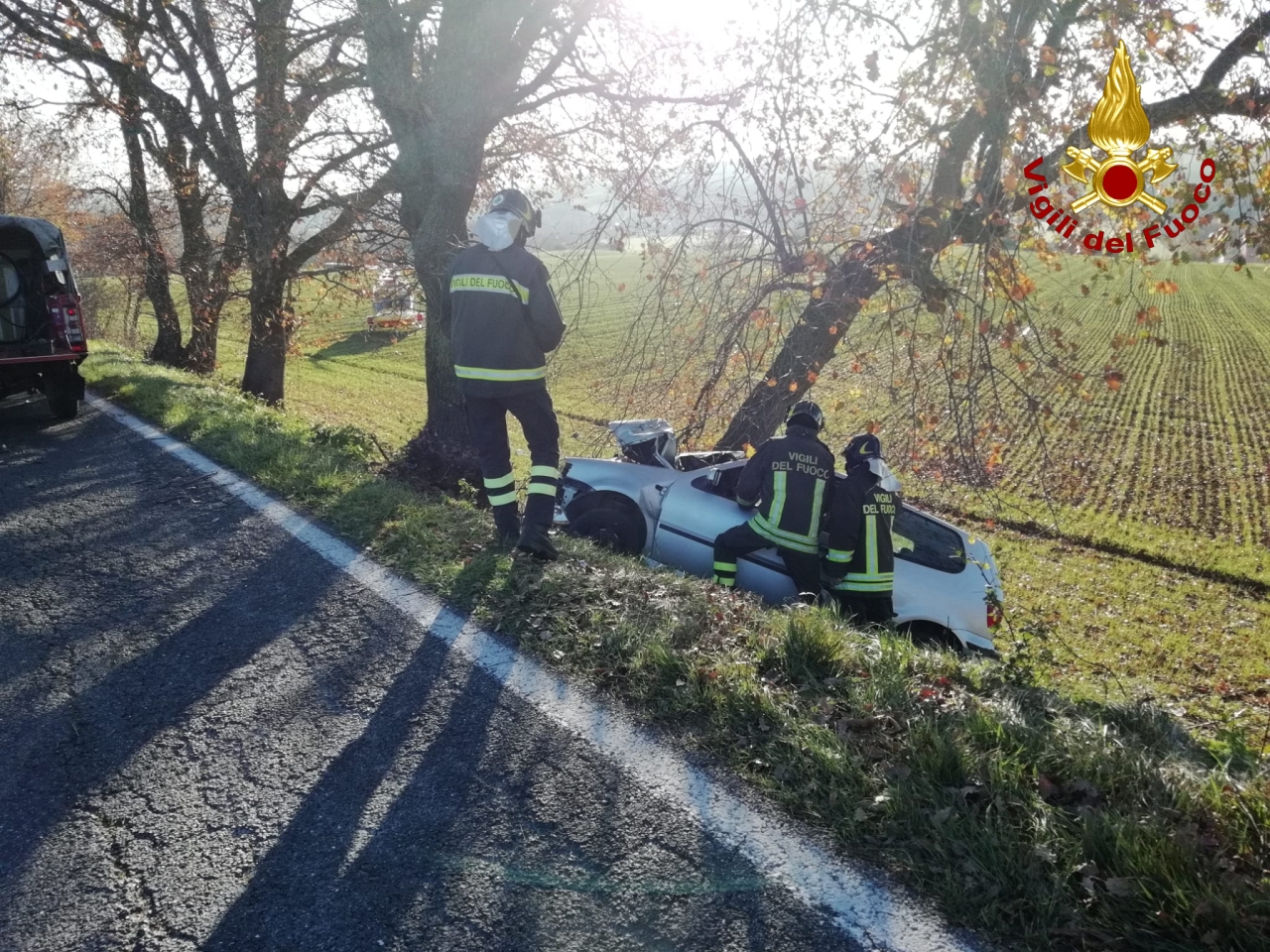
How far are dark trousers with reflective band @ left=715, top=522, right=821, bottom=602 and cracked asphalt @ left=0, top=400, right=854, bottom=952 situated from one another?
271cm

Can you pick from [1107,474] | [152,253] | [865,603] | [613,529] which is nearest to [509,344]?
[613,529]

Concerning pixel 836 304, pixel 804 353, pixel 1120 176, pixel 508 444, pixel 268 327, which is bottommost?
pixel 268 327

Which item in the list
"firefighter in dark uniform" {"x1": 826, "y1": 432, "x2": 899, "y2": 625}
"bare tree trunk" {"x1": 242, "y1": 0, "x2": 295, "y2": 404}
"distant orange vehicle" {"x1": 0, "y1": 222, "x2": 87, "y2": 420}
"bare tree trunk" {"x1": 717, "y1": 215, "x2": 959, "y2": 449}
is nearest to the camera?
"firefighter in dark uniform" {"x1": 826, "y1": 432, "x2": 899, "y2": 625}

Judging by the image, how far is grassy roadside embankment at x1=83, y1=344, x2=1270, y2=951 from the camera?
2154mm

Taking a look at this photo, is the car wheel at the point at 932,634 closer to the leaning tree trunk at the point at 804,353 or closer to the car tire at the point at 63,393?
the leaning tree trunk at the point at 804,353

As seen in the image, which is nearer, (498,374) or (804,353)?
(498,374)

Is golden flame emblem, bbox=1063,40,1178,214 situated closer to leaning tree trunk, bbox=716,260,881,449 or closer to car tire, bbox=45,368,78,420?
leaning tree trunk, bbox=716,260,881,449

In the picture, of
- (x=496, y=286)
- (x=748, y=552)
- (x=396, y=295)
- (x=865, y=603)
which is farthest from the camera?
(x=396, y=295)

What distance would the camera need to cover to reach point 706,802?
104 inches

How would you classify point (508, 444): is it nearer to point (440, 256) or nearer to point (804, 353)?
point (804, 353)

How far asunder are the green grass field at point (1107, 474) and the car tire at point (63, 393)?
4.96 meters

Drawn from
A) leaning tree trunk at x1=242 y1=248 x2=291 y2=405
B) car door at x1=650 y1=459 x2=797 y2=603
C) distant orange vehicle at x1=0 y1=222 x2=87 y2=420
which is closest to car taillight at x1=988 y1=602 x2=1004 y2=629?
car door at x1=650 y1=459 x2=797 y2=603

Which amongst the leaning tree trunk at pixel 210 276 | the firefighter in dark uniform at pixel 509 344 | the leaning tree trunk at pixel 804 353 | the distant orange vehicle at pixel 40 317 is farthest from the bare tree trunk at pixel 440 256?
the leaning tree trunk at pixel 210 276

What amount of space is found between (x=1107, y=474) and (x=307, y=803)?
22.0 meters
